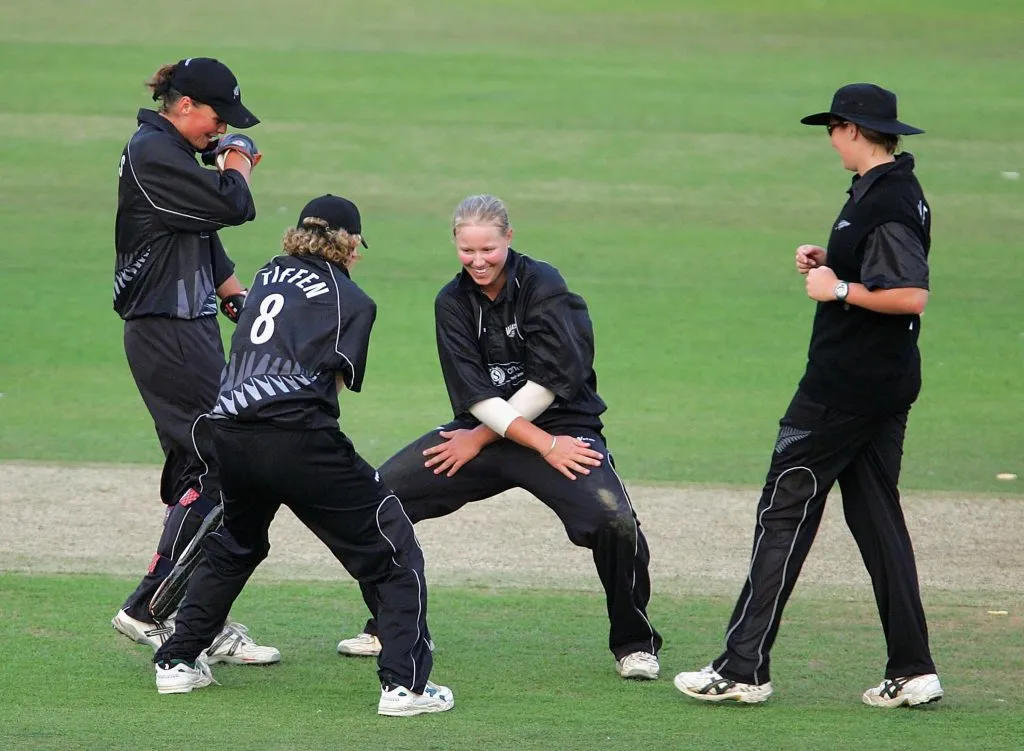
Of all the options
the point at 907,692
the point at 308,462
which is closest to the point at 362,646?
the point at 308,462

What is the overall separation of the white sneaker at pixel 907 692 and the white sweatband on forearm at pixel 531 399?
1510 mm

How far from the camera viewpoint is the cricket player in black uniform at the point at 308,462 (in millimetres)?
5074

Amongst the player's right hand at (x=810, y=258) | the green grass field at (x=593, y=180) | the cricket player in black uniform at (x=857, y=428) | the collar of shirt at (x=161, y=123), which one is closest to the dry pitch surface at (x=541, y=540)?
the green grass field at (x=593, y=180)

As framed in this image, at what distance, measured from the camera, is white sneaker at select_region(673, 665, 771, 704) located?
211 inches

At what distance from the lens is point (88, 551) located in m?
7.15

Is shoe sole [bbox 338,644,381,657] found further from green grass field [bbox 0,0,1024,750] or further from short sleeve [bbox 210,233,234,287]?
short sleeve [bbox 210,233,234,287]

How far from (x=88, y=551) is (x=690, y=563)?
266 cm

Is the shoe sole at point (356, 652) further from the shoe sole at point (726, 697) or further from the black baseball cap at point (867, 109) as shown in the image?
the black baseball cap at point (867, 109)

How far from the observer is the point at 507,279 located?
5.85 meters

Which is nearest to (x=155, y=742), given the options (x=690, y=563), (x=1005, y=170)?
(x=690, y=563)

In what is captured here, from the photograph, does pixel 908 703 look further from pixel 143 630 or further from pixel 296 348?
pixel 143 630

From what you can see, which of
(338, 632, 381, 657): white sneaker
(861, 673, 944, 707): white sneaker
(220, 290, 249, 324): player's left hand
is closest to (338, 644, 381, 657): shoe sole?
(338, 632, 381, 657): white sneaker

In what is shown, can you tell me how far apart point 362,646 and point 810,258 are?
6.94ft

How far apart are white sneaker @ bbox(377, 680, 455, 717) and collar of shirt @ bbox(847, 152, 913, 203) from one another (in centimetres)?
212
